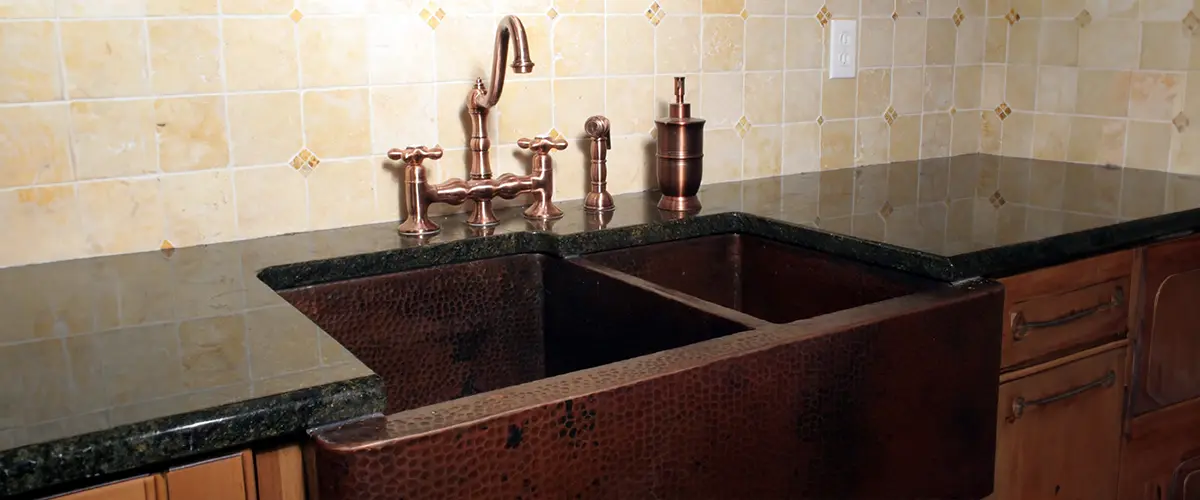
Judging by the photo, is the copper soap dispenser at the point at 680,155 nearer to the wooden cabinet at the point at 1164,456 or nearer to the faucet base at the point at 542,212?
the faucet base at the point at 542,212

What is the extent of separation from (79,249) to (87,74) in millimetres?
226

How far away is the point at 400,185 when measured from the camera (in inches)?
59.6

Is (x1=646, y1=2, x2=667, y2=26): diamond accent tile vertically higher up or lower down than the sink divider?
higher up

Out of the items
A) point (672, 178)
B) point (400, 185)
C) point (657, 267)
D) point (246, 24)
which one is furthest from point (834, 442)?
point (246, 24)

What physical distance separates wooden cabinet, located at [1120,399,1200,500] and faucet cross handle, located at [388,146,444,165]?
3.61ft

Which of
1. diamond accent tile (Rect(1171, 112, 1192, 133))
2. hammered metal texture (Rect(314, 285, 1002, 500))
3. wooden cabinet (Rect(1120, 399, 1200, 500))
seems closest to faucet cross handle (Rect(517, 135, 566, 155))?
hammered metal texture (Rect(314, 285, 1002, 500))

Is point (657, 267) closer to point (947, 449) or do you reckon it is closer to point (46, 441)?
point (947, 449)

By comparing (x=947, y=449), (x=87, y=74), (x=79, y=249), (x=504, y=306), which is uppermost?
(x=87, y=74)

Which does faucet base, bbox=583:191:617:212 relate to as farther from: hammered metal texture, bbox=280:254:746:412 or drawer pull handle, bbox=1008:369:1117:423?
drawer pull handle, bbox=1008:369:1117:423

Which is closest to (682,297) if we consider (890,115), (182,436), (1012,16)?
(182,436)

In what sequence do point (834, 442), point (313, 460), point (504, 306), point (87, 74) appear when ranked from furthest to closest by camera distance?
point (504, 306) < point (87, 74) < point (834, 442) < point (313, 460)

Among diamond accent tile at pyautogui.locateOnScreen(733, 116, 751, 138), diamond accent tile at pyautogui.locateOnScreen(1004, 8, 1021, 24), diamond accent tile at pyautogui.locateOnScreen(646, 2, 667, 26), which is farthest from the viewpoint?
diamond accent tile at pyautogui.locateOnScreen(1004, 8, 1021, 24)

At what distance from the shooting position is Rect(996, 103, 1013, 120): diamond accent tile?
2.17 meters

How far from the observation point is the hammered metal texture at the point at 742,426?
788 mm
